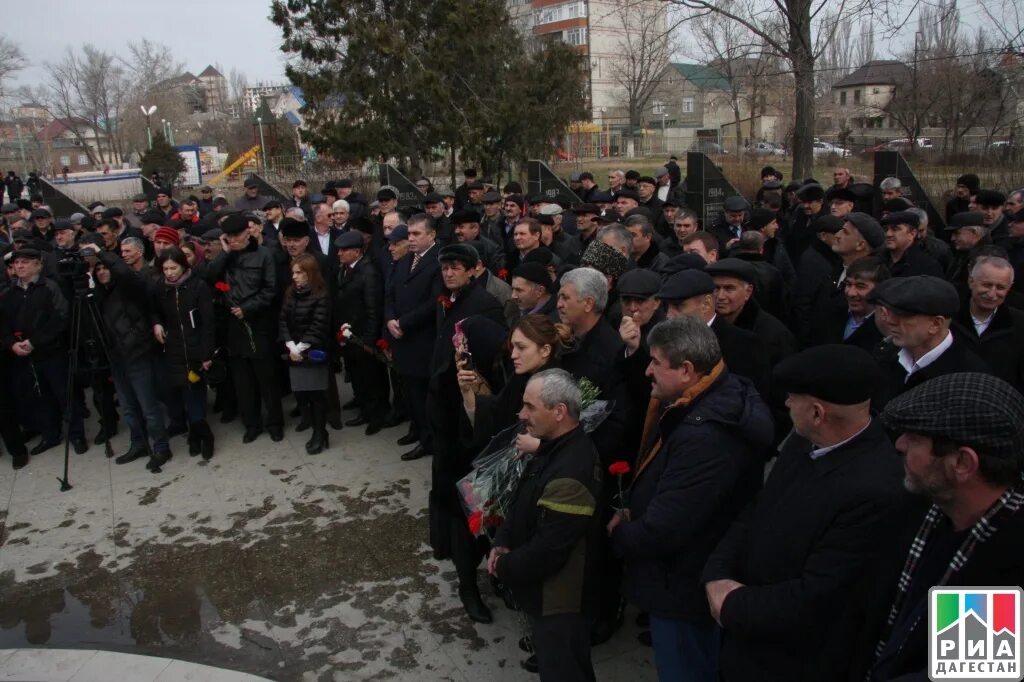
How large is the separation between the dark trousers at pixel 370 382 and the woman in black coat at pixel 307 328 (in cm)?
58

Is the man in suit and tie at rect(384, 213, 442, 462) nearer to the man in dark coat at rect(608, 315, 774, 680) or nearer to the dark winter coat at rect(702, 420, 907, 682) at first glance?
the man in dark coat at rect(608, 315, 774, 680)

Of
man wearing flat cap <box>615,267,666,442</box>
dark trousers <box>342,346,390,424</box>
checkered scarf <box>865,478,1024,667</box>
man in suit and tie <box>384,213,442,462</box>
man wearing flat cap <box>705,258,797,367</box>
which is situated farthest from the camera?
dark trousers <box>342,346,390,424</box>

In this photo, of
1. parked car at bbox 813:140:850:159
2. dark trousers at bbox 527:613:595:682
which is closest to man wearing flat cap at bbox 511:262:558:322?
dark trousers at bbox 527:613:595:682

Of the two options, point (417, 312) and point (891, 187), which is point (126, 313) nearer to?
point (417, 312)

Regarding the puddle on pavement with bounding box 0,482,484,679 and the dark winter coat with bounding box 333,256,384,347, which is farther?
the dark winter coat with bounding box 333,256,384,347

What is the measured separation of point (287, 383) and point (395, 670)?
4.93m

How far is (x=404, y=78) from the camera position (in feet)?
66.8

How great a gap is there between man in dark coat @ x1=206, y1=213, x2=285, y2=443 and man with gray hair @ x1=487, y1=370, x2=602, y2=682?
4495 mm

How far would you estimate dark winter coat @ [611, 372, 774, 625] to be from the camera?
269 cm

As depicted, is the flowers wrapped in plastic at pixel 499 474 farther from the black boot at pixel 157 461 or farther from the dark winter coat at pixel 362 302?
the black boot at pixel 157 461

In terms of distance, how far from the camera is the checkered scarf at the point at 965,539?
180cm

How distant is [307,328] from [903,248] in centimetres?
484

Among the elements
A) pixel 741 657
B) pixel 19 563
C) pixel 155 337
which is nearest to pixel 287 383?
pixel 155 337

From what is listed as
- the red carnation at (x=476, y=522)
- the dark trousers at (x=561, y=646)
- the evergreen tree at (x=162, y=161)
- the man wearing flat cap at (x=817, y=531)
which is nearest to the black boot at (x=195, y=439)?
the red carnation at (x=476, y=522)
